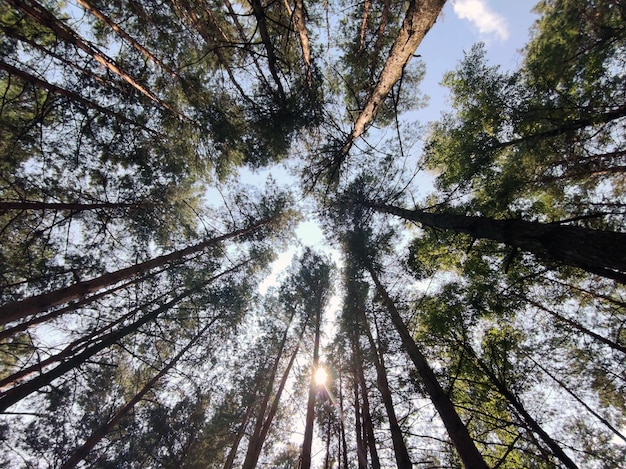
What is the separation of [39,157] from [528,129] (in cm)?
1469

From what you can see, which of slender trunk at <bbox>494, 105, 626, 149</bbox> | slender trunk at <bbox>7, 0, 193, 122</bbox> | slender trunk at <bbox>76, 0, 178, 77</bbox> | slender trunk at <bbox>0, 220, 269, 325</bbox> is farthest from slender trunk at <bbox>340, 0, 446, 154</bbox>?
slender trunk at <bbox>0, 220, 269, 325</bbox>

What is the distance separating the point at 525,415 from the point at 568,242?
664 centimetres

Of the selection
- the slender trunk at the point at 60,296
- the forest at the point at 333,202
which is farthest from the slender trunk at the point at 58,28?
the slender trunk at the point at 60,296

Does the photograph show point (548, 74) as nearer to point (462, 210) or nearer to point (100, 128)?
point (462, 210)

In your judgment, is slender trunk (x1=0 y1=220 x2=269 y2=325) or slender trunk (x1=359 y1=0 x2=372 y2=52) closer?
slender trunk (x1=0 y1=220 x2=269 y2=325)

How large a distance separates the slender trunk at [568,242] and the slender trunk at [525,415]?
5.18 meters

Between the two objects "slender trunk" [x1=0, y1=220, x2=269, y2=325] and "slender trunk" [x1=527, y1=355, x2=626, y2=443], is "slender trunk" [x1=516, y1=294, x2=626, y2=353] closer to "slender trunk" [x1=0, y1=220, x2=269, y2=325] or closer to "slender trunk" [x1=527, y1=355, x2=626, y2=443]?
"slender trunk" [x1=527, y1=355, x2=626, y2=443]

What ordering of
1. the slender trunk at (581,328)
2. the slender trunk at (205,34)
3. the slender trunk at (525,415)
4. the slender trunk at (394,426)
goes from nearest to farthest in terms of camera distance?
the slender trunk at (205,34) < the slender trunk at (394,426) < the slender trunk at (525,415) < the slender trunk at (581,328)

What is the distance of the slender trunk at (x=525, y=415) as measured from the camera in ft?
19.9

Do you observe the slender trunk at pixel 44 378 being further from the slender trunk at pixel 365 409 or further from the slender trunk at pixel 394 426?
the slender trunk at pixel 365 409

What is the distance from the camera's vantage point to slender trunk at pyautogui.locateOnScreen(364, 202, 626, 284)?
2244 millimetres

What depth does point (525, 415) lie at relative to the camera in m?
6.41

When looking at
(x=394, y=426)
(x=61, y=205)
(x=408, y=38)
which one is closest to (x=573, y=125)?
(x=408, y=38)

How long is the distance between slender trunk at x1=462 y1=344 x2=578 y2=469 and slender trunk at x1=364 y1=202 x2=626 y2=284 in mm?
5180
